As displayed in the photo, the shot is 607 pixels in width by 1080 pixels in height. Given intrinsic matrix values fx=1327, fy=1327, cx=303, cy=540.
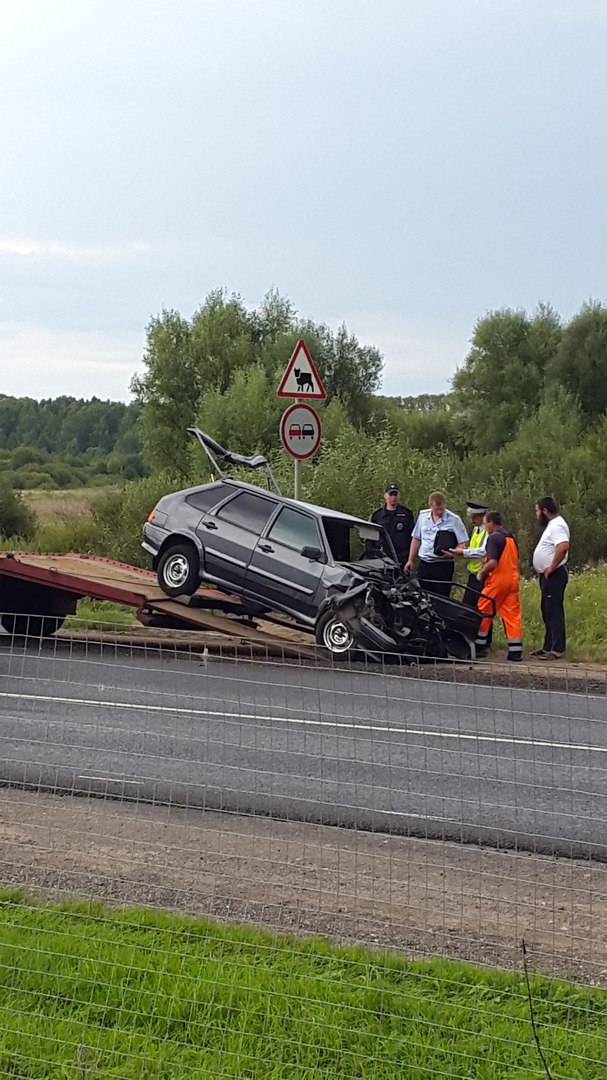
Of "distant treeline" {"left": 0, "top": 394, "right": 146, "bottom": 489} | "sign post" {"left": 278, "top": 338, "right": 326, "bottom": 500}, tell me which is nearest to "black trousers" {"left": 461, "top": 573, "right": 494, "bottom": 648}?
"sign post" {"left": 278, "top": 338, "right": 326, "bottom": 500}

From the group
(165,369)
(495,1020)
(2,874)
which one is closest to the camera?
(495,1020)

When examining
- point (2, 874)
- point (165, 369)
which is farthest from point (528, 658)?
point (165, 369)

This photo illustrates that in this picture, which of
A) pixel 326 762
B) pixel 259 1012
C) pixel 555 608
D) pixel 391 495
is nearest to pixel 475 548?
pixel 555 608

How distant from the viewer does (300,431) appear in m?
16.0

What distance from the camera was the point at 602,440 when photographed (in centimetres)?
3425

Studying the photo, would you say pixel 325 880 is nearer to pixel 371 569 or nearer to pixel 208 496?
pixel 371 569

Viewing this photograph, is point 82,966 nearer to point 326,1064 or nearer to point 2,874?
point 326,1064

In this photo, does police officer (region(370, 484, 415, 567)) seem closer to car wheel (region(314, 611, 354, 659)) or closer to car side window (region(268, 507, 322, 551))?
car side window (region(268, 507, 322, 551))

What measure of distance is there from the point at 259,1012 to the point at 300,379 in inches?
483

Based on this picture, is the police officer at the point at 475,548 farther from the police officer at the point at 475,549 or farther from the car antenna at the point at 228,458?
the car antenna at the point at 228,458

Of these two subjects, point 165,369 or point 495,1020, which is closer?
point 495,1020

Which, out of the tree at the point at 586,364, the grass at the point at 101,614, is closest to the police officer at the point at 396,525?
the grass at the point at 101,614

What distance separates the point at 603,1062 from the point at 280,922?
177cm

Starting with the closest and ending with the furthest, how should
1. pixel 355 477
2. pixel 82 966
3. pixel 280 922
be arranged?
pixel 82 966, pixel 280 922, pixel 355 477
